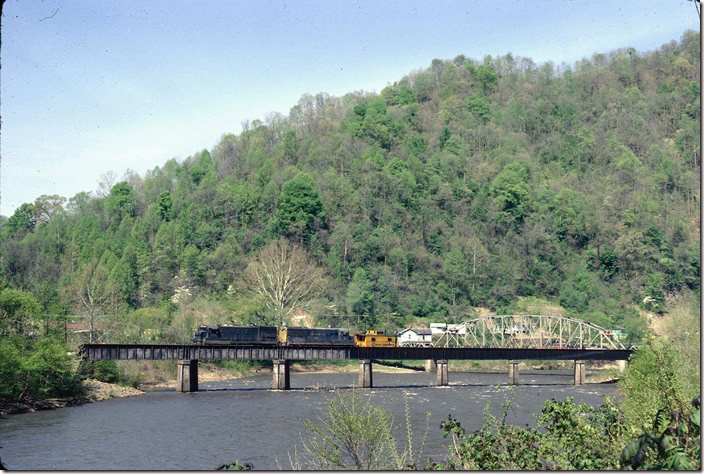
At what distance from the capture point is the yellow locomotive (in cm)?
10806

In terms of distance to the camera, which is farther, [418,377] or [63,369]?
[418,377]

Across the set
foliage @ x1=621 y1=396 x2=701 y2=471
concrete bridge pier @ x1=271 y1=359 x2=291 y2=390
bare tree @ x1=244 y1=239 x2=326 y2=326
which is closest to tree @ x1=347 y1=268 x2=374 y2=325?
bare tree @ x1=244 y1=239 x2=326 y2=326

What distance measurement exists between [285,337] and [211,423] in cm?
4205

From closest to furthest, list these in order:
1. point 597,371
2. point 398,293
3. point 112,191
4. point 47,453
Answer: point 47,453 < point 597,371 < point 398,293 < point 112,191

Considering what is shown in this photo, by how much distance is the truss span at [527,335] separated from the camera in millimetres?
124819

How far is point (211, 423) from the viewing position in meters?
65.1

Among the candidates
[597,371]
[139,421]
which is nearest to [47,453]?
[139,421]

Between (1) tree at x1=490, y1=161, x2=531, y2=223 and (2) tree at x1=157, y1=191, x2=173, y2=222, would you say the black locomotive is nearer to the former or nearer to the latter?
(1) tree at x1=490, y1=161, x2=531, y2=223

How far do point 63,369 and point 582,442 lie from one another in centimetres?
6626

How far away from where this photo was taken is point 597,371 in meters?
140

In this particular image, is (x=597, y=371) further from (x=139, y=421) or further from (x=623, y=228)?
(x=139, y=421)

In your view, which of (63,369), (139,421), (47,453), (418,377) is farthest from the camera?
(418,377)

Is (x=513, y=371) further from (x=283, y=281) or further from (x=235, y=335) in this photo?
(x=283, y=281)

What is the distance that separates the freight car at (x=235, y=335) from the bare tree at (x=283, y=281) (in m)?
20.4
